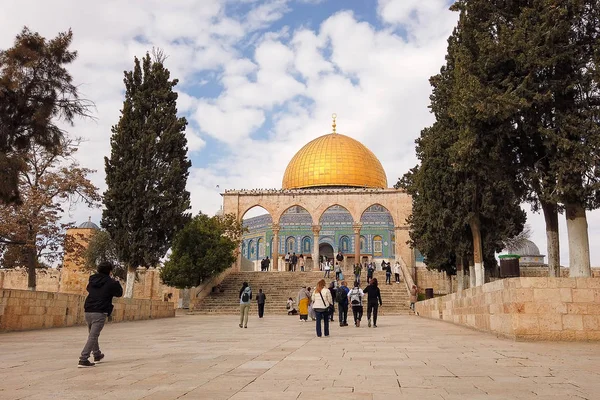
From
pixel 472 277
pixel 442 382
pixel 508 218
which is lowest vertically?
pixel 442 382

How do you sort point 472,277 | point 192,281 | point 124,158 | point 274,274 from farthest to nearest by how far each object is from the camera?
point 274,274, point 192,281, point 124,158, point 472,277

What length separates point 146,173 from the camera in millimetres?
18766

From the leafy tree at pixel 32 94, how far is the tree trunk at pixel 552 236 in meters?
10.7

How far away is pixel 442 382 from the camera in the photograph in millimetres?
4320

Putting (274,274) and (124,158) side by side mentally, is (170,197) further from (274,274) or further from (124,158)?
(274,274)

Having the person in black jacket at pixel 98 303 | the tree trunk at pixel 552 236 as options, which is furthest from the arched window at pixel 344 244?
the person in black jacket at pixel 98 303

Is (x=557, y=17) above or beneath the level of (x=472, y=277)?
above

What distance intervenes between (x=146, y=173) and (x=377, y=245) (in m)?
28.8

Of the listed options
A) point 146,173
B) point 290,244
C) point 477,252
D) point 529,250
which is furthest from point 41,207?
point 529,250

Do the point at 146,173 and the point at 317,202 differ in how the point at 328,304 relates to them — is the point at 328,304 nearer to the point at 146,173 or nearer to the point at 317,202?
the point at 146,173

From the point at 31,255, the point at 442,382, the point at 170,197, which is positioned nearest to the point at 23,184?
the point at 31,255

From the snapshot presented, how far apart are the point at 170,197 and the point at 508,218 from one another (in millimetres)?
11800

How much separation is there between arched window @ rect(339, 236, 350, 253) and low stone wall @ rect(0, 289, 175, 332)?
2966 centimetres

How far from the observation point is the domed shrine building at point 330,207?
32.7m
